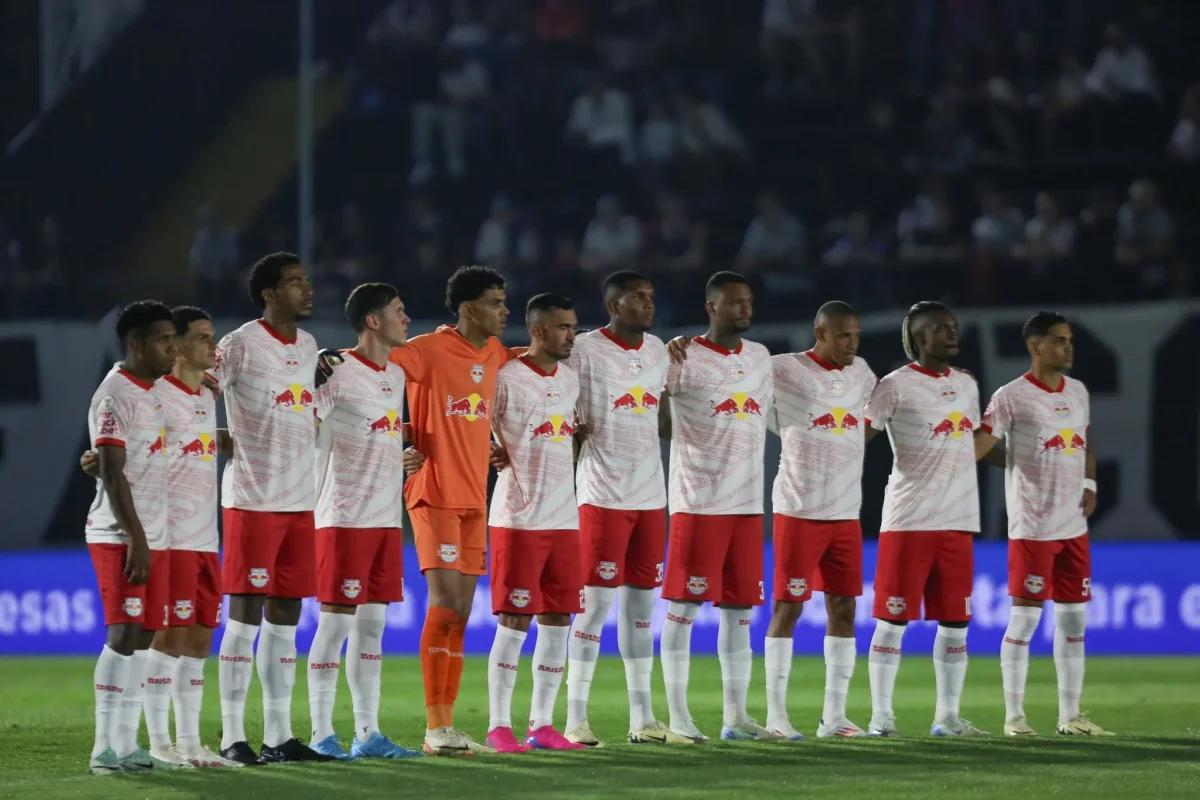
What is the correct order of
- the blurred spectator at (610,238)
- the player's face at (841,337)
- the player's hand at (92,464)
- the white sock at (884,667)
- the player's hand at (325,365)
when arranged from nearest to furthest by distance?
the player's hand at (92,464) < the player's hand at (325,365) < the white sock at (884,667) < the player's face at (841,337) < the blurred spectator at (610,238)

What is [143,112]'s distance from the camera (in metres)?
21.7

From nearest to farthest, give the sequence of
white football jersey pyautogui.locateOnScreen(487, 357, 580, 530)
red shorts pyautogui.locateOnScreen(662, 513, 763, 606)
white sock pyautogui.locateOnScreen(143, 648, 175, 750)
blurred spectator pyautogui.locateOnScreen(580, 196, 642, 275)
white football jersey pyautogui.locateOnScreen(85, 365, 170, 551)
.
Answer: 1. white football jersey pyautogui.locateOnScreen(85, 365, 170, 551)
2. white sock pyautogui.locateOnScreen(143, 648, 175, 750)
3. white football jersey pyautogui.locateOnScreen(487, 357, 580, 530)
4. red shorts pyautogui.locateOnScreen(662, 513, 763, 606)
5. blurred spectator pyautogui.locateOnScreen(580, 196, 642, 275)

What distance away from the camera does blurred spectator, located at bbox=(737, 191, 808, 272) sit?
18297 millimetres

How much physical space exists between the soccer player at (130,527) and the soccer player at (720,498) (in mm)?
2404

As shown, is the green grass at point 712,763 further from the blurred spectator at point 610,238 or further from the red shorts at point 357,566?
the blurred spectator at point 610,238

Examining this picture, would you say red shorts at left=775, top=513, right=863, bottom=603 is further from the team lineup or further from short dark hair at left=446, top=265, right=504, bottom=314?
short dark hair at left=446, top=265, right=504, bottom=314

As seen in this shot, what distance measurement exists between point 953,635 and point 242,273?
12.1m

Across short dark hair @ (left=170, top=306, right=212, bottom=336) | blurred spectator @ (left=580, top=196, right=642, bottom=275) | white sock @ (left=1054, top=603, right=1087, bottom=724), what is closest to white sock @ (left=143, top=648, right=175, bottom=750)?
short dark hair @ (left=170, top=306, right=212, bottom=336)

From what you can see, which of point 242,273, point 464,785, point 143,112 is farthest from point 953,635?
point 143,112

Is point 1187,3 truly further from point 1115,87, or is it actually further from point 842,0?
point 842,0

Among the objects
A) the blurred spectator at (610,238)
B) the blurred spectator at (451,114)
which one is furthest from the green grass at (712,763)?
the blurred spectator at (451,114)

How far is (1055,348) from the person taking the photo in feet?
31.4

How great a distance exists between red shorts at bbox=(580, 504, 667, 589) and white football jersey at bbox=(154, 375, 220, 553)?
5.68 ft

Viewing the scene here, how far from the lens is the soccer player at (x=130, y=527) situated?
295 inches
